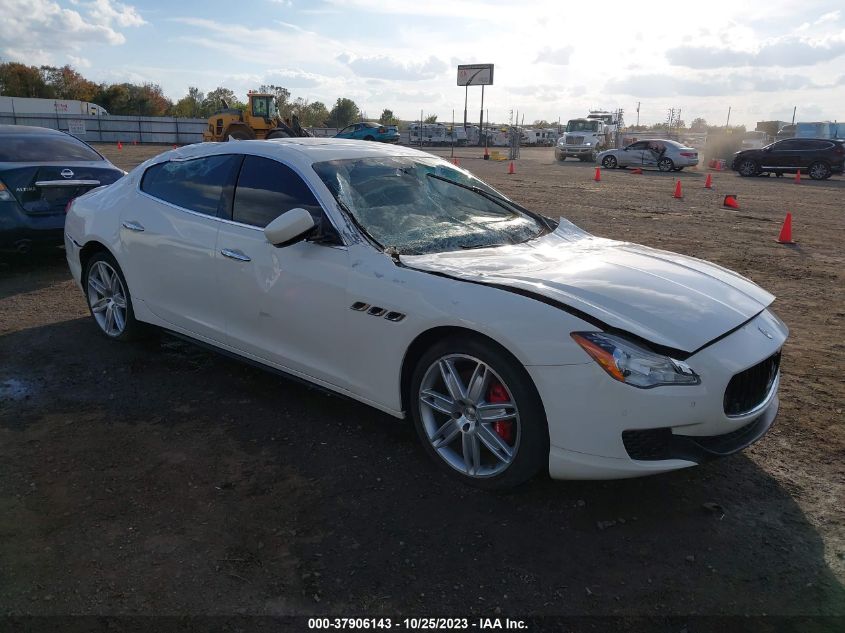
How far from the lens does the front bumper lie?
109 inches

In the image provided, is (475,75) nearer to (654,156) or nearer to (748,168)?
(654,156)

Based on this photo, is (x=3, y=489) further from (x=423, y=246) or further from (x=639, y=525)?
(x=639, y=525)

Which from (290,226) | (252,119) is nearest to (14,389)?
(290,226)

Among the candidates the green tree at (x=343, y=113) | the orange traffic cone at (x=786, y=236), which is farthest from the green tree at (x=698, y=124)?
the orange traffic cone at (x=786, y=236)

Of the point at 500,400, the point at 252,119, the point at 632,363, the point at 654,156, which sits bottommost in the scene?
the point at 500,400

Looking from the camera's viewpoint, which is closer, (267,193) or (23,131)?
(267,193)

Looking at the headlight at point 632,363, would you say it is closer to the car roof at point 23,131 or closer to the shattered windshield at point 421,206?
the shattered windshield at point 421,206

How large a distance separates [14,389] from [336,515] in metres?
2.68

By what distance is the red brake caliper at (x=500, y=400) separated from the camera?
3117mm

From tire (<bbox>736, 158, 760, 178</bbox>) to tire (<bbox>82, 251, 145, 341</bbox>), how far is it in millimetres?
27209

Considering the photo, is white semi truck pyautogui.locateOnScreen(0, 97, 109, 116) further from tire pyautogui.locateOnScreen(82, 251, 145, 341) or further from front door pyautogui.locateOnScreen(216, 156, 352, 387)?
front door pyautogui.locateOnScreen(216, 156, 352, 387)

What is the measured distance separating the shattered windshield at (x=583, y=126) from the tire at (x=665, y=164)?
37.4ft

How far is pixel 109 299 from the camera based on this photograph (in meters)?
5.24

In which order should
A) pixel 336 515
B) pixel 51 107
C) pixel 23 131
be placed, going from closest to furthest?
pixel 336 515
pixel 23 131
pixel 51 107
